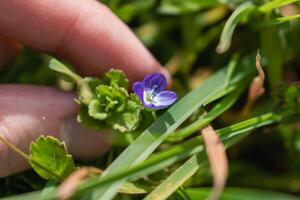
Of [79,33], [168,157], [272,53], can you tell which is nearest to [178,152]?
[168,157]

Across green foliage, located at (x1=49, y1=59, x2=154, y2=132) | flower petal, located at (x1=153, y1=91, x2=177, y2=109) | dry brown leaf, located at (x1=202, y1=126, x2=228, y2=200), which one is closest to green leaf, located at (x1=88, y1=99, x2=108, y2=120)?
green foliage, located at (x1=49, y1=59, x2=154, y2=132)

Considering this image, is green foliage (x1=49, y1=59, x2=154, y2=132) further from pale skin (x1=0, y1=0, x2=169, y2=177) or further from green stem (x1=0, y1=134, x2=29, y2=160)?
green stem (x1=0, y1=134, x2=29, y2=160)

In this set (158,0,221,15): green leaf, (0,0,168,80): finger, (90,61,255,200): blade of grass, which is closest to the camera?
(90,61,255,200): blade of grass

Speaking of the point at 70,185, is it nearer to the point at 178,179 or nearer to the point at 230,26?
the point at 178,179

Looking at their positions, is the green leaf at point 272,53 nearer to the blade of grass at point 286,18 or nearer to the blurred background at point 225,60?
the blurred background at point 225,60

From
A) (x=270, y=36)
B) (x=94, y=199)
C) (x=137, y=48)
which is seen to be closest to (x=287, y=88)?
(x=270, y=36)

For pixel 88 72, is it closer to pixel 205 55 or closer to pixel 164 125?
pixel 164 125

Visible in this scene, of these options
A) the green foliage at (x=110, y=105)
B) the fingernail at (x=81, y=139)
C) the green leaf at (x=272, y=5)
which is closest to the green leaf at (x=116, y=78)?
the green foliage at (x=110, y=105)
